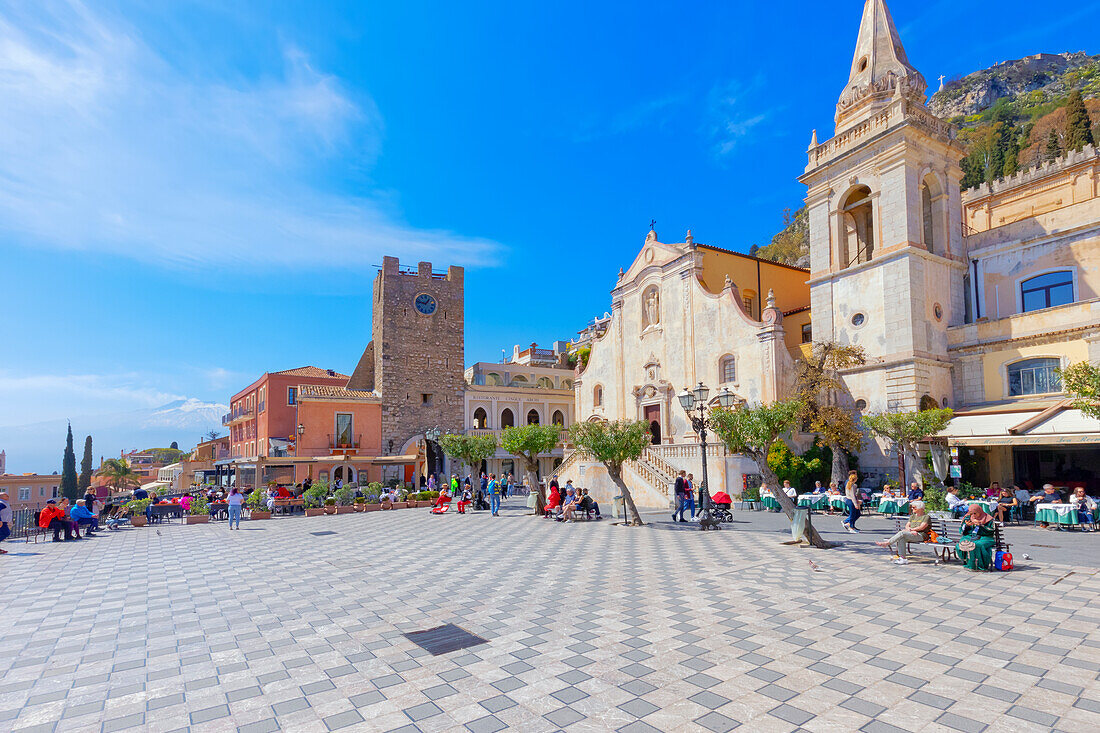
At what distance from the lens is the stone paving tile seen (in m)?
4.84

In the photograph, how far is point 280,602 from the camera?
8734 mm

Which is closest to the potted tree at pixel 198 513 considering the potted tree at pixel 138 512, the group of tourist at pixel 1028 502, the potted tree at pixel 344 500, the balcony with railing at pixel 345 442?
the potted tree at pixel 138 512

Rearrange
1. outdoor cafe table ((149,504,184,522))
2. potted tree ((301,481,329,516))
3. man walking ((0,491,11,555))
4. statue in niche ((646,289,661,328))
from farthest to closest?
statue in niche ((646,289,661,328)) < potted tree ((301,481,329,516)) < outdoor cafe table ((149,504,184,522)) < man walking ((0,491,11,555))

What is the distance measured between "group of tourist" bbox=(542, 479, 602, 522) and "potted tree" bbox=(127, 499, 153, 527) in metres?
15.2

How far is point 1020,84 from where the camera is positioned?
8612cm

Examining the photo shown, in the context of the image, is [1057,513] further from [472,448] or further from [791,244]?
[791,244]

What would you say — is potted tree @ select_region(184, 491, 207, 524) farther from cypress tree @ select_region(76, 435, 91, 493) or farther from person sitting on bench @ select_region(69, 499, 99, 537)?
cypress tree @ select_region(76, 435, 91, 493)

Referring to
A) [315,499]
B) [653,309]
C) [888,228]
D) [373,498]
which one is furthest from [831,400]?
[315,499]

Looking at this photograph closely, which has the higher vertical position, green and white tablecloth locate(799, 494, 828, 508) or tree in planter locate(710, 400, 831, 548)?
tree in planter locate(710, 400, 831, 548)

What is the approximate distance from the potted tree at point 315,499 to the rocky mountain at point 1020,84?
85.8m

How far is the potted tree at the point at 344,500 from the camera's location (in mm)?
24719

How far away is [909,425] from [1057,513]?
4.50 m

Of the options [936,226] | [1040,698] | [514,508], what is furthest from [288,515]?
[936,226]

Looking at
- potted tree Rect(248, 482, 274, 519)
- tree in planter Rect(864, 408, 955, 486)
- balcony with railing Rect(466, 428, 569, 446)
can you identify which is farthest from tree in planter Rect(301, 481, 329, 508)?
tree in planter Rect(864, 408, 955, 486)
